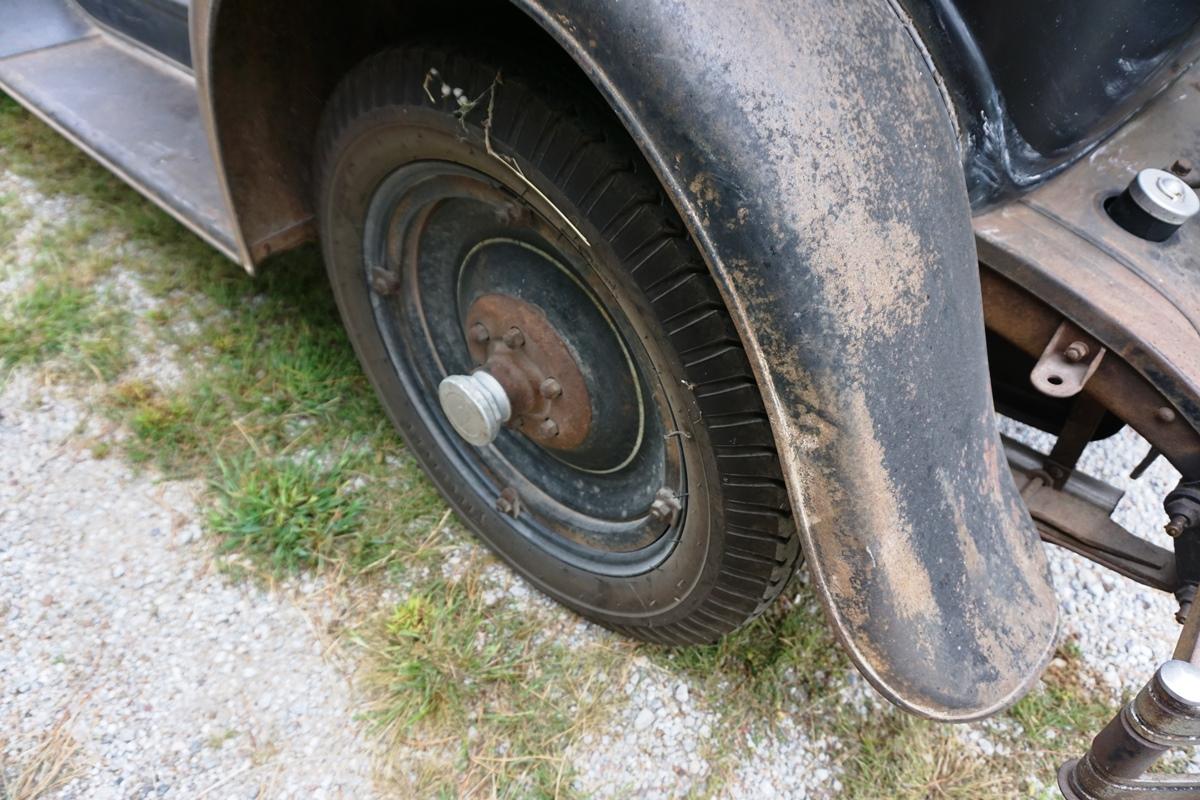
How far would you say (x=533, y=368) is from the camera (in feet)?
4.55

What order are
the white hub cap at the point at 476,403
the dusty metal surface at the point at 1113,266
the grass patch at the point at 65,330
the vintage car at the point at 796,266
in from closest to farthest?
the vintage car at the point at 796,266, the dusty metal surface at the point at 1113,266, the white hub cap at the point at 476,403, the grass patch at the point at 65,330

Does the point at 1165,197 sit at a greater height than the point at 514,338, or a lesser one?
greater

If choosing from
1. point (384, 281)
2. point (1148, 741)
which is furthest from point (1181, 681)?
point (384, 281)

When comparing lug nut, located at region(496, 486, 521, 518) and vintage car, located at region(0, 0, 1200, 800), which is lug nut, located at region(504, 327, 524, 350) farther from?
lug nut, located at region(496, 486, 521, 518)

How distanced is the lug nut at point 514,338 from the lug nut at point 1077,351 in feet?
2.60

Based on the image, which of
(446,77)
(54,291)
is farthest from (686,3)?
(54,291)

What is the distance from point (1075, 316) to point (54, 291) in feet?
7.43

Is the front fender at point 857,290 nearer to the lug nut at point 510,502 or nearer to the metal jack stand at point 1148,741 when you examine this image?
the metal jack stand at point 1148,741

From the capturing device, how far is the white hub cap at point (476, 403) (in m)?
1.34

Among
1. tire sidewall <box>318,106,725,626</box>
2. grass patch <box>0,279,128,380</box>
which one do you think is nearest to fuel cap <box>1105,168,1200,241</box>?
tire sidewall <box>318,106,725,626</box>

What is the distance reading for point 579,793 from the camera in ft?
4.69

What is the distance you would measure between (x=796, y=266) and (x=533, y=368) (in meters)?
0.63

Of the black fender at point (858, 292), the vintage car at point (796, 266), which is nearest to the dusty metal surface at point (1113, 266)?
the vintage car at point (796, 266)

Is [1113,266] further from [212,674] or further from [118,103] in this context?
[118,103]
